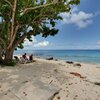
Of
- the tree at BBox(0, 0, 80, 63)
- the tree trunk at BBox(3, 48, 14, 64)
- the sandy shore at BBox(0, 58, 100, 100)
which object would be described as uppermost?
the tree at BBox(0, 0, 80, 63)

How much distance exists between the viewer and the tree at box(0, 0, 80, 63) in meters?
16.6

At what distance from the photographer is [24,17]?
666 inches

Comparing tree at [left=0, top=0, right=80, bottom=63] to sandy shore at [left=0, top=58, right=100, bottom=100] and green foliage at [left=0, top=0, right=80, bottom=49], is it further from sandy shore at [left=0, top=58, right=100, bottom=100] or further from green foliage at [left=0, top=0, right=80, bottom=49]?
sandy shore at [left=0, top=58, right=100, bottom=100]

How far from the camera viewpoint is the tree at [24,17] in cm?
1661

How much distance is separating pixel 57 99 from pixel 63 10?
10.1 meters

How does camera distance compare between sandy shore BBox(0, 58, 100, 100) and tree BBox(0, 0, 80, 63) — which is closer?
sandy shore BBox(0, 58, 100, 100)

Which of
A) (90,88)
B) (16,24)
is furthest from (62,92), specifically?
(16,24)

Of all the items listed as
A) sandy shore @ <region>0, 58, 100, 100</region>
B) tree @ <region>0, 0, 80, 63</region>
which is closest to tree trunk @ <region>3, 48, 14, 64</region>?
tree @ <region>0, 0, 80, 63</region>

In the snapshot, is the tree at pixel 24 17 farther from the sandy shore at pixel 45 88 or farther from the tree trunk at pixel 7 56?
the sandy shore at pixel 45 88

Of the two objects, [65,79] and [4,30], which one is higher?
[4,30]

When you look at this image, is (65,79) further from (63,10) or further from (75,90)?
(63,10)

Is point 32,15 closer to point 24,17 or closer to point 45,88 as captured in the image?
point 24,17

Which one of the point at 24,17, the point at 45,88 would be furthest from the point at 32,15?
the point at 45,88

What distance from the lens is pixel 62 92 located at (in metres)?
11.3
